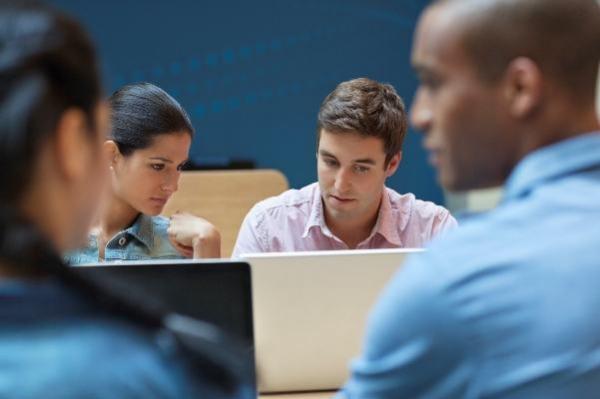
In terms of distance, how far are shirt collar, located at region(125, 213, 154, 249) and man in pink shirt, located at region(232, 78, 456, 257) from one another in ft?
0.75

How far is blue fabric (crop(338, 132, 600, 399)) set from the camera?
36.8 inches

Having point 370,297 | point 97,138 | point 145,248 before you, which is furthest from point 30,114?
point 145,248

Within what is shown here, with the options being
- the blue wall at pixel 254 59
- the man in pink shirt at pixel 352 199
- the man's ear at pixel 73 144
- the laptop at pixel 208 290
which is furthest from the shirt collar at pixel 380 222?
the blue wall at pixel 254 59

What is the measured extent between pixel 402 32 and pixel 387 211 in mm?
2583

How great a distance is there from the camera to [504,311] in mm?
934

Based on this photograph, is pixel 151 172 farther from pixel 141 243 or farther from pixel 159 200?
pixel 141 243

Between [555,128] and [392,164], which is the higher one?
[392,164]

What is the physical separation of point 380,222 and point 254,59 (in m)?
2.41

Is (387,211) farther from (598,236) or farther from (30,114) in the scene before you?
(30,114)

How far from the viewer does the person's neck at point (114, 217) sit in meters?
2.39

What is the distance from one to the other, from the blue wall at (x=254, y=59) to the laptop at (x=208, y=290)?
3.26 metres

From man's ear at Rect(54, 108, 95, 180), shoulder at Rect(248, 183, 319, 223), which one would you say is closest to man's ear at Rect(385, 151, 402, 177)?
shoulder at Rect(248, 183, 319, 223)

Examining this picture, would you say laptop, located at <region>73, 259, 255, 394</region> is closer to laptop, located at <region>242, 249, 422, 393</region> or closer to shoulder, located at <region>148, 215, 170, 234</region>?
laptop, located at <region>242, 249, 422, 393</region>

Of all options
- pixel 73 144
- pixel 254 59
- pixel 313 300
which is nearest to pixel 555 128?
pixel 73 144
